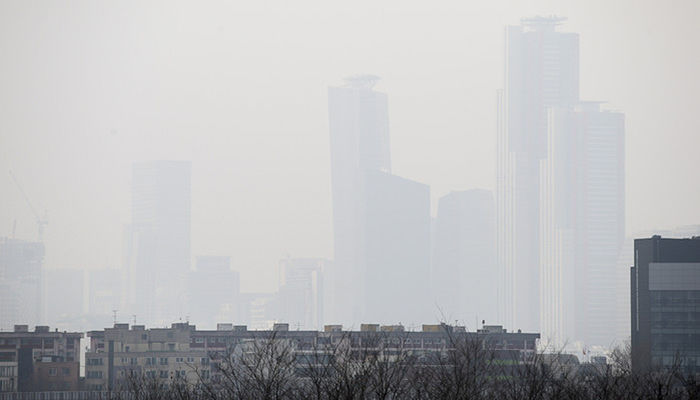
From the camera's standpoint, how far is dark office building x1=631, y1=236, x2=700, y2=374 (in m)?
87.7

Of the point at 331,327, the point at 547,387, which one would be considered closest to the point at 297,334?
the point at 331,327

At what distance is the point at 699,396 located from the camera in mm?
36781

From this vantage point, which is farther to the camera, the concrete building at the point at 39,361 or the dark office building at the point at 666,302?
the concrete building at the point at 39,361

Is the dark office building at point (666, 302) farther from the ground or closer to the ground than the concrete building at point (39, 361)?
farther from the ground

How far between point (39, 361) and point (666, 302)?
1764 inches

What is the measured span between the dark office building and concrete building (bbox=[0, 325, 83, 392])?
4004cm

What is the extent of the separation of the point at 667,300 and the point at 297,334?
3441 cm

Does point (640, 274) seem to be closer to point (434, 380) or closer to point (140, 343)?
point (140, 343)

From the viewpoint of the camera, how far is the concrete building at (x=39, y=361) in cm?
10075

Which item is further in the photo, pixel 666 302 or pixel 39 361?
Result: pixel 39 361

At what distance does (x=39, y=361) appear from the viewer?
4031 inches

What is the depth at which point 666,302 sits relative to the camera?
91000mm

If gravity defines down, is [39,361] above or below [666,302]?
below

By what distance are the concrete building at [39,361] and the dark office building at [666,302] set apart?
40.0m
